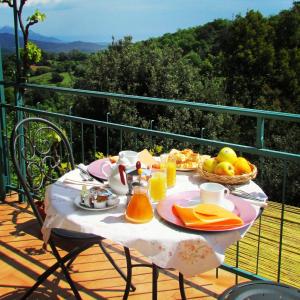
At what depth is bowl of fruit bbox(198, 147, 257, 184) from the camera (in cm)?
185

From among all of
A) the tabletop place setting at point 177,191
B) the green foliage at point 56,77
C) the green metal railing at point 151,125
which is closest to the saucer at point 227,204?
the tabletop place setting at point 177,191

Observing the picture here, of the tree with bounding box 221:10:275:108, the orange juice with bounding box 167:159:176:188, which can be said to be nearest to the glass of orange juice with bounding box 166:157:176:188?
the orange juice with bounding box 167:159:176:188

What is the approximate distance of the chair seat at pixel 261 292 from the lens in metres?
1.30

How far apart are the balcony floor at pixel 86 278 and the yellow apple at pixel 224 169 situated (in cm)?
97

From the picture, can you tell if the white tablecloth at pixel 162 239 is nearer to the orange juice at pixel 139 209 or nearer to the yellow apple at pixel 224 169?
the orange juice at pixel 139 209

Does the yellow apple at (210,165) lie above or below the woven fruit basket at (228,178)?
above

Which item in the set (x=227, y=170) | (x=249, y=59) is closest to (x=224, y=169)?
(x=227, y=170)

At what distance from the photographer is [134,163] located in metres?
1.90

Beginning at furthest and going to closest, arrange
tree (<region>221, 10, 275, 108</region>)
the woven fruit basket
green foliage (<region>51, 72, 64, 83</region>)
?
tree (<region>221, 10, 275, 108</region>)
green foliage (<region>51, 72, 64, 83</region>)
the woven fruit basket

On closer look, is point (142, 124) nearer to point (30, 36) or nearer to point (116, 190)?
point (30, 36)

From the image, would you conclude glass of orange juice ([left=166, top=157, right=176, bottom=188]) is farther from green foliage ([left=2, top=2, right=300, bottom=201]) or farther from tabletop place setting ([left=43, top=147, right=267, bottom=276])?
green foliage ([left=2, top=2, right=300, bottom=201])

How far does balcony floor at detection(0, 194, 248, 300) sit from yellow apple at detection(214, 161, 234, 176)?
97cm

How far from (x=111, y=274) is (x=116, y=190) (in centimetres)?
112

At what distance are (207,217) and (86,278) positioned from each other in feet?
4.69
